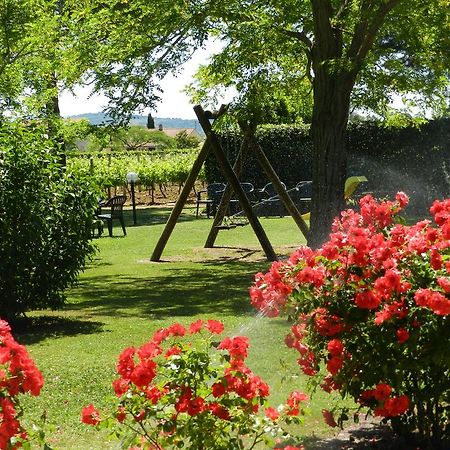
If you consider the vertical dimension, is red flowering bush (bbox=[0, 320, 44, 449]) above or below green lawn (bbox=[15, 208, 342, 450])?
above

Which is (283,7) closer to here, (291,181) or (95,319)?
(95,319)

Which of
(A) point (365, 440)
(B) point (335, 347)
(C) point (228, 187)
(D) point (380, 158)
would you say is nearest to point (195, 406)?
(B) point (335, 347)

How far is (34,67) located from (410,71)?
7061 mm

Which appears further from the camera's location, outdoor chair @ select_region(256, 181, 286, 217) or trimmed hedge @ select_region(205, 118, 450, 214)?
trimmed hedge @ select_region(205, 118, 450, 214)

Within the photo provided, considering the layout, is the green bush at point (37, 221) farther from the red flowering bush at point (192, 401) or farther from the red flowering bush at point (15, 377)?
the red flowering bush at point (15, 377)

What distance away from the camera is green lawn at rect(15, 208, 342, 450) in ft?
22.8

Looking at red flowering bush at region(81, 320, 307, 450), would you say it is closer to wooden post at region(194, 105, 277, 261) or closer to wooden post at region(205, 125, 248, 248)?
wooden post at region(194, 105, 277, 261)

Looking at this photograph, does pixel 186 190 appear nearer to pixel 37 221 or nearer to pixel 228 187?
pixel 228 187

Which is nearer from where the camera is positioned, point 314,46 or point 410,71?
point 314,46

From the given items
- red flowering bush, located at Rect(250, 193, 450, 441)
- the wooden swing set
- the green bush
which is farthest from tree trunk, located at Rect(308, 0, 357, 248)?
red flowering bush, located at Rect(250, 193, 450, 441)

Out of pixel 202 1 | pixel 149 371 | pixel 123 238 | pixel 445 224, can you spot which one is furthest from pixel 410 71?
pixel 149 371

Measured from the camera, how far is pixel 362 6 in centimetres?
1377

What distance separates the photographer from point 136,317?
10922mm

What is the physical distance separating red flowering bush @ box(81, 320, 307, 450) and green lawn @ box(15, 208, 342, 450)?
0.61 metres
